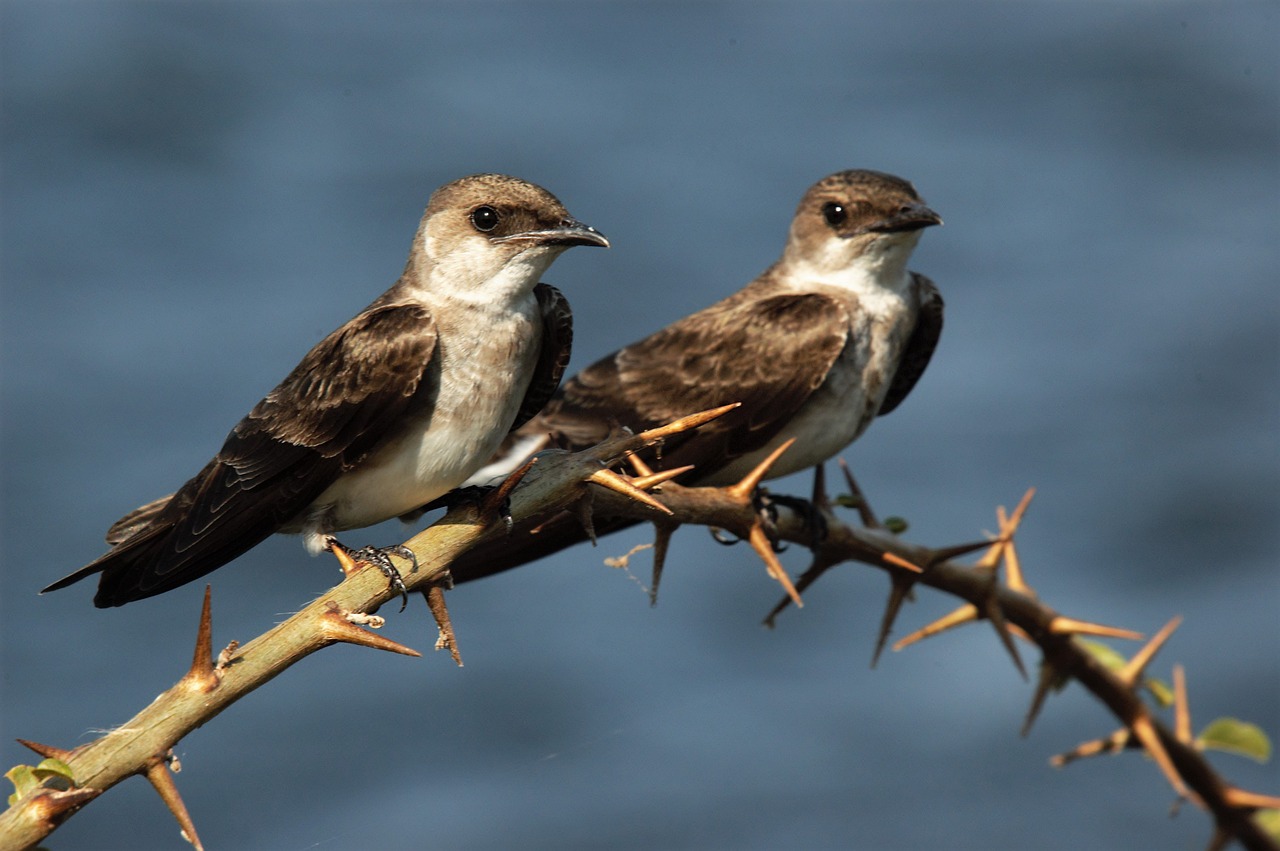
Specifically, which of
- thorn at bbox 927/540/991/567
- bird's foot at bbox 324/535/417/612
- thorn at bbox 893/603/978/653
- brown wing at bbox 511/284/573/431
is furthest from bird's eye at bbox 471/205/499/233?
thorn at bbox 893/603/978/653

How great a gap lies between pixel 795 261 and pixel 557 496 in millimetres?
5840

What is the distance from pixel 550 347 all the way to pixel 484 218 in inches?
26.8

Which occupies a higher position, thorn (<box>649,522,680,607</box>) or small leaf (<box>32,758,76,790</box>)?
small leaf (<box>32,758,76,790</box>)

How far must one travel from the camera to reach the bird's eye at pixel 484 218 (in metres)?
7.45

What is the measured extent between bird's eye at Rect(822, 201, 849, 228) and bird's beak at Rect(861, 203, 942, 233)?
24 cm

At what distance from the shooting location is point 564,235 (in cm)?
716

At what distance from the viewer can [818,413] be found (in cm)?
938

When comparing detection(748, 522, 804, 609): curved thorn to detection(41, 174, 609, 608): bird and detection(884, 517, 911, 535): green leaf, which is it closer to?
detection(884, 517, 911, 535): green leaf

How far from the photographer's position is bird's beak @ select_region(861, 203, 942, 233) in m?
9.68

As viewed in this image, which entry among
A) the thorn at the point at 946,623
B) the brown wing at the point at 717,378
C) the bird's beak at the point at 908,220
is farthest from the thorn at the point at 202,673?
the bird's beak at the point at 908,220

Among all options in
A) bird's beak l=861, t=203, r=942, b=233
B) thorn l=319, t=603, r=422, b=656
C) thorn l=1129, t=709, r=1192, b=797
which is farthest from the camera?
bird's beak l=861, t=203, r=942, b=233

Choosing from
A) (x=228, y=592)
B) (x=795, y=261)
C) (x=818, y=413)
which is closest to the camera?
(x=818, y=413)

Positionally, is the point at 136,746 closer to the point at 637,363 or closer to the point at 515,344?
the point at 515,344

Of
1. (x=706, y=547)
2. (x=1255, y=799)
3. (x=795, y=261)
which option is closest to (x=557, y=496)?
(x=1255, y=799)
